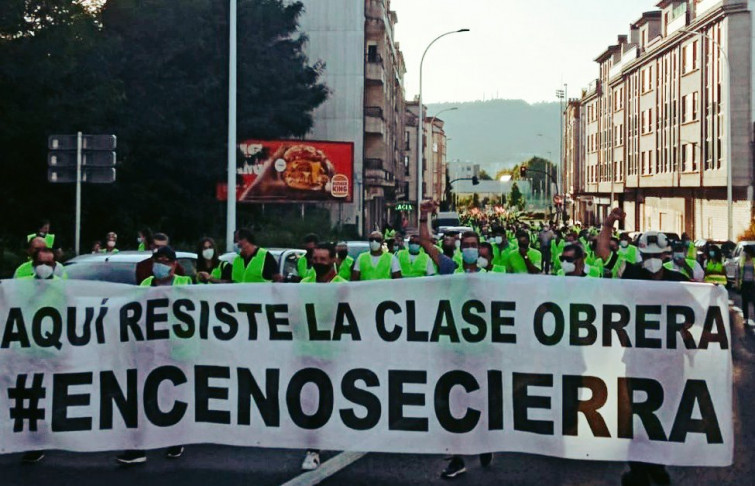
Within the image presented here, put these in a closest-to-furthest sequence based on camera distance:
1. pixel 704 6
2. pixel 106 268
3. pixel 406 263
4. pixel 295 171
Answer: pixel 106 268 < pixel 406 263 < pixel 295 171 < pixel 704 6

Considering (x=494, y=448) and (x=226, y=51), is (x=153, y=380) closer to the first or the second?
(x=494, y=448)

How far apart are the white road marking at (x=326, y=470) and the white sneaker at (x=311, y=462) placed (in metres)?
0.04

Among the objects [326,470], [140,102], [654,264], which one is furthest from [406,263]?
[140,102]

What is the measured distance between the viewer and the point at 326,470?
770 centimetres

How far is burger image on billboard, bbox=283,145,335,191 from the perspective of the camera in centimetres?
4012

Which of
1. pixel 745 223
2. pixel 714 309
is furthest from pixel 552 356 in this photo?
pixel 745 223

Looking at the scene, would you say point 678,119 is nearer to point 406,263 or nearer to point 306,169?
point 306,169

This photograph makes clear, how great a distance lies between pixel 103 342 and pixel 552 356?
3.14 metres

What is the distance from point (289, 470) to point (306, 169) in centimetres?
3303

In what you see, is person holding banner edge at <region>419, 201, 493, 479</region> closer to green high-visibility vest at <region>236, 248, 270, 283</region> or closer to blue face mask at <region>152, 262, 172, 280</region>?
green high-visibility vest at <region>236, 248, 270, 283</region>

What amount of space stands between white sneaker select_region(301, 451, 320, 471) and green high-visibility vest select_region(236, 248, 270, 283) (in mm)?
2993

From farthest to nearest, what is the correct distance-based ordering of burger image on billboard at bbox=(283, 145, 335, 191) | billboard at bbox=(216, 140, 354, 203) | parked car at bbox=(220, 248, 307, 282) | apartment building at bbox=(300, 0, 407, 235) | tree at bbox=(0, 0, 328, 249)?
apartment building at bbox=(300, 0, 407, 235)
burger image on billboard at bbox=(283, 145, 335, 191)
billboard at bbox=(216, 140, 354, 203)
tree at bbox=(0, 0, 328, 249)
parked car at bbox=(220, 248, 307, 282)

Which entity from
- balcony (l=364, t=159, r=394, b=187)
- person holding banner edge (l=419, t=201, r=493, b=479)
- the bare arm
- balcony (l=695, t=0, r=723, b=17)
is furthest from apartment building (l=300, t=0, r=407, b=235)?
the bare arm

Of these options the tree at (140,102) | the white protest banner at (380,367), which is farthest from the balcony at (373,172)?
the white protest banner at (380,367)
